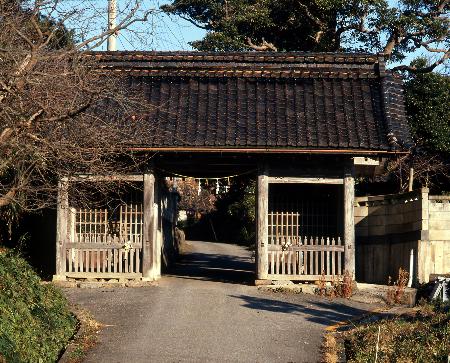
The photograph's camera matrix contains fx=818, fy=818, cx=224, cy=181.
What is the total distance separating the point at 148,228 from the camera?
1817 centimetres

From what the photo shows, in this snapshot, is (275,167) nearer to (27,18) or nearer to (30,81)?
(27,18)

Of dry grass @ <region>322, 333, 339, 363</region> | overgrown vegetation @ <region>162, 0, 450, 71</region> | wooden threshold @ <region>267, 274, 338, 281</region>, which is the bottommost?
dry grass @ <region>322, 333, 339, 363</region>

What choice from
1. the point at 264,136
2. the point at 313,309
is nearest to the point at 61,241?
the point at 264,136

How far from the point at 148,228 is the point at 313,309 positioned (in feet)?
14.4

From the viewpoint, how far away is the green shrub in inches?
385

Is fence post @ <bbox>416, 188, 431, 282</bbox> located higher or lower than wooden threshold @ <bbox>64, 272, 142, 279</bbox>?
higher

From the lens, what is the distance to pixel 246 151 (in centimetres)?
1742

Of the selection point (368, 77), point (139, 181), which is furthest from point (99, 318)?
point (368, 77)

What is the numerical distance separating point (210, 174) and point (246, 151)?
11.5ft

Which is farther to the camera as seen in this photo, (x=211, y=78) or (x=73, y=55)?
(x=211, y=78)

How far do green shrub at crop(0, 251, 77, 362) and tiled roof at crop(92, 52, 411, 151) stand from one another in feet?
18.5

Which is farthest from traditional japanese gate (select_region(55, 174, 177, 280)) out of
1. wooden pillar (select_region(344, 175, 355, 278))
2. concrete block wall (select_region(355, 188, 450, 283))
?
concrete block wall (select_region(355, 188, 450, 283))

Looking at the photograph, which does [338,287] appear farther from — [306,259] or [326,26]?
[326,26]

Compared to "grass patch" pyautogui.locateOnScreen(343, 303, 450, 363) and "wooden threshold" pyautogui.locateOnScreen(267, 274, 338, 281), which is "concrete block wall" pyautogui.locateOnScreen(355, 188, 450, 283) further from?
"grass patch" pyautogui.locateOnScreen(343, 303, 450, 363)
